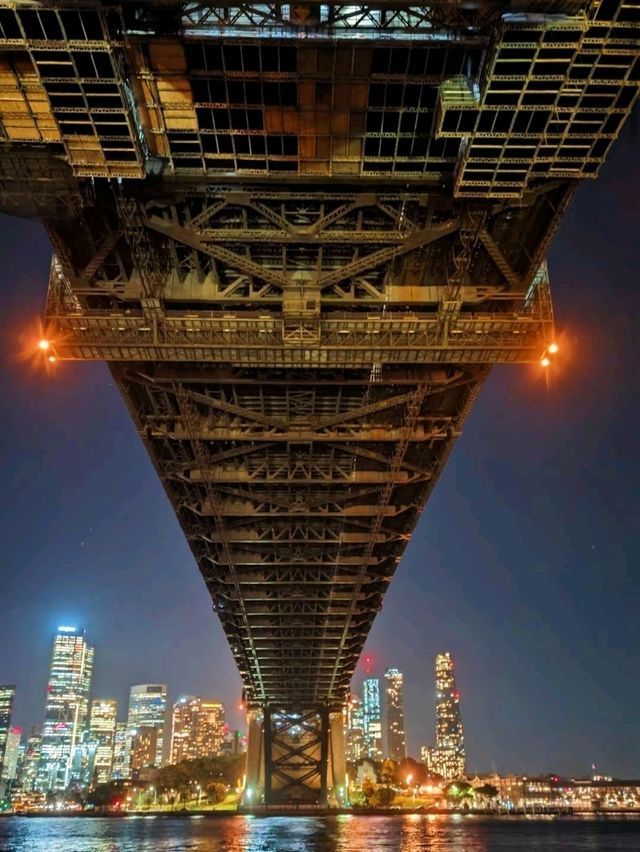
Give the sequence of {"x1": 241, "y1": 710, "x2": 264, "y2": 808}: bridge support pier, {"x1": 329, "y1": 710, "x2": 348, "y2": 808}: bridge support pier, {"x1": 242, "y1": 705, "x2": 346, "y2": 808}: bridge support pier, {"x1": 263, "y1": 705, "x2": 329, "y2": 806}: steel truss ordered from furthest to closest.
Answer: {"x1": 263, "y1": 705, "x2": 329, "y2": 806}: steel truss → {"x1": 242, "y1": 705, "x2": 346, "y2": 808}: bridge support pier → {"x1": 329, "y1": 710, "x2": 348, "y2": 808}: bridge support pier → {"x1": 241, "y1": 710, "x2": 264, "y2": 808}: bridge support pier

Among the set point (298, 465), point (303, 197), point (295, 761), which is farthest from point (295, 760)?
point (303, 197)

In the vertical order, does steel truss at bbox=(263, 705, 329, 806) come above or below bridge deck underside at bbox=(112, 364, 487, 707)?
below

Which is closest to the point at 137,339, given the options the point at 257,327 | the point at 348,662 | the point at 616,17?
the point at 257,327

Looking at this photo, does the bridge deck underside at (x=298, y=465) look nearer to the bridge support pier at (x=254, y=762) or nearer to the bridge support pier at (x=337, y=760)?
the bridge support pier at (x=337, y=760)

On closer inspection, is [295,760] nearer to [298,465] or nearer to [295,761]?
[295,761]

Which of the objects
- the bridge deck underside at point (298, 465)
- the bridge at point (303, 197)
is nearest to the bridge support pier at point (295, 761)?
the bridge deck underside at point (298, 465)

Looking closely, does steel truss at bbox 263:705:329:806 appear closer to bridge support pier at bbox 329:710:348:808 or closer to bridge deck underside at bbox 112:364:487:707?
bridge support pier at bbox 329:710:348:808

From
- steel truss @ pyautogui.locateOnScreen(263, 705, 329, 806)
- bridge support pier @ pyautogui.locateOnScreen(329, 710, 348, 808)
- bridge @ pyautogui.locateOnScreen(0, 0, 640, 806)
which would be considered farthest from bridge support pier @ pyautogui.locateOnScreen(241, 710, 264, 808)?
bridge @ pyautogui.locateOnScreen(0, 0, 640, 806)
